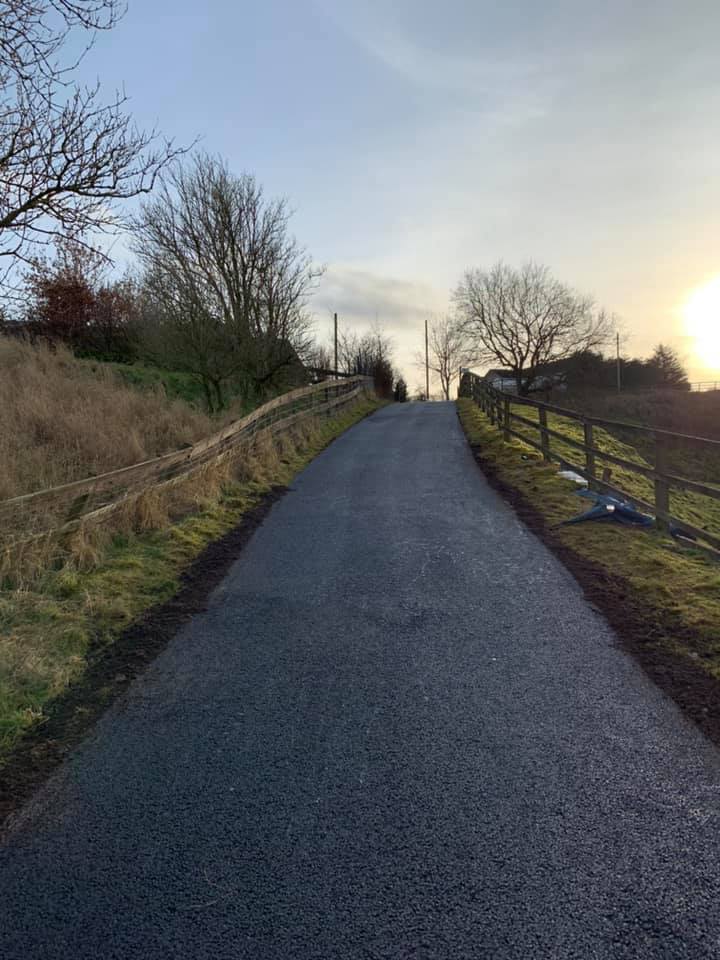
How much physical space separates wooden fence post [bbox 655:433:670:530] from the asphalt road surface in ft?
8.94

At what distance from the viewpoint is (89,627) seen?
16.0 feet

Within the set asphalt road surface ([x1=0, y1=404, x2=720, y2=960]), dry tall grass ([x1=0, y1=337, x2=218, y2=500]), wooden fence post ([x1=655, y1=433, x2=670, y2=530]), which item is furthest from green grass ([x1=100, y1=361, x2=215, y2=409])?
asphalt road surface ([x1=0, y1=404, x2=720, y2=960])

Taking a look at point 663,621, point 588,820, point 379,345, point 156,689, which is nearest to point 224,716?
point 156,689

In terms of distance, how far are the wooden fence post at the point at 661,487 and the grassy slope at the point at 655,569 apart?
17cm

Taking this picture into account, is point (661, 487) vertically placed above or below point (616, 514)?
above

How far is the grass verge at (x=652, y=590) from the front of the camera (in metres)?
3.86

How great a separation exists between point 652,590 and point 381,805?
143 inches

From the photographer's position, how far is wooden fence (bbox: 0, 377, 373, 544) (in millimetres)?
5830

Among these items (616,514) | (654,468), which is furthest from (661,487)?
(616,514)

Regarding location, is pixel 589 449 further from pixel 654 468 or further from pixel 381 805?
pixel 381 805

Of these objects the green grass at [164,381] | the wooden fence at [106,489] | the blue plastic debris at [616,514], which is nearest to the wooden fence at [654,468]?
the blue plastic debris at [616,514]

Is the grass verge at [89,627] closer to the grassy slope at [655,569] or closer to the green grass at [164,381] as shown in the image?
the grassy slope at [655,569]

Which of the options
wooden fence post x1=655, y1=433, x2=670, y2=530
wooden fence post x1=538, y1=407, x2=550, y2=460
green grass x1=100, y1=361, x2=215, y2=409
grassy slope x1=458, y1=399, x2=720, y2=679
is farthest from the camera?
green grass x1=100, y1=361, x2=215, y2=409

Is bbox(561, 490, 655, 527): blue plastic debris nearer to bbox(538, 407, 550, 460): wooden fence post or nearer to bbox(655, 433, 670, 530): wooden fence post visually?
bbox(655, 433, 670, 530): wooden fence post
